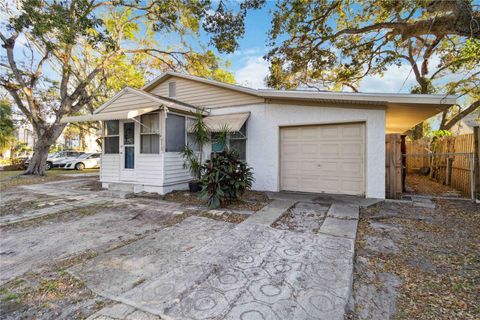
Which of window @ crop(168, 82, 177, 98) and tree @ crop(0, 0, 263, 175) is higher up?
tree @ crop(0, 0, 263, 175)

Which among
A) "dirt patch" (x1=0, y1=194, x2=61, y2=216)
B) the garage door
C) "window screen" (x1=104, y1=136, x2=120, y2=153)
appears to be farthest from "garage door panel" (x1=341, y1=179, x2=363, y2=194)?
"dirt patch" (x1=0, y1=194, x2=61, y2=216)

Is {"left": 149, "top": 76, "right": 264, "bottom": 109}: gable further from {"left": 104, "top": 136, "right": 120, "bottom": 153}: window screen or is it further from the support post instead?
the support post

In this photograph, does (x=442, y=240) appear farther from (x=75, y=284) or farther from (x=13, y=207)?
(x=13, y=207)

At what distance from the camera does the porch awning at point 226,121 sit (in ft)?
25.6

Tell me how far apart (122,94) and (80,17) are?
242 cm

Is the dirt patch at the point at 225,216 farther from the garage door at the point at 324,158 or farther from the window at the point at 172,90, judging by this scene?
the window at the point at 172,90

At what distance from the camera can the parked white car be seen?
62.3ft

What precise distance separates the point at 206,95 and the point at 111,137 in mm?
3929

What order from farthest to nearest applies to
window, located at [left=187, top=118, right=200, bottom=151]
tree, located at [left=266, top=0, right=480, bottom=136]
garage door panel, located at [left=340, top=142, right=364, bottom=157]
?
window, located at [left=187, top=118, right=200, bottom=151]
garage door panel, located at [left=340, top=142, right=364, bottom=157]
tree, located at [left=266, top=0, right=480, bottom=136]

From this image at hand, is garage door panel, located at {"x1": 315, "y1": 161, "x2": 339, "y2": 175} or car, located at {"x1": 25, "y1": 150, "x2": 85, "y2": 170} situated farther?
car, located at {"x1": 25, "y1": 150, "x2": 85, "y2": 170}

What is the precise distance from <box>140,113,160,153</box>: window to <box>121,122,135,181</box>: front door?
0.45m

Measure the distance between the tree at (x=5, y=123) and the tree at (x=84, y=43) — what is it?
2987 millimetres

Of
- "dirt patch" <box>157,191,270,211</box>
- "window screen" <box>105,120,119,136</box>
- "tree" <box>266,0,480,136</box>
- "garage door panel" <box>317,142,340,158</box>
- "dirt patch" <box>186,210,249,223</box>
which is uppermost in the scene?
"tree" <box>266,0,480,136</box>

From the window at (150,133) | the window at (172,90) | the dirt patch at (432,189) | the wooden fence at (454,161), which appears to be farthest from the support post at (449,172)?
the window at (172,90)
